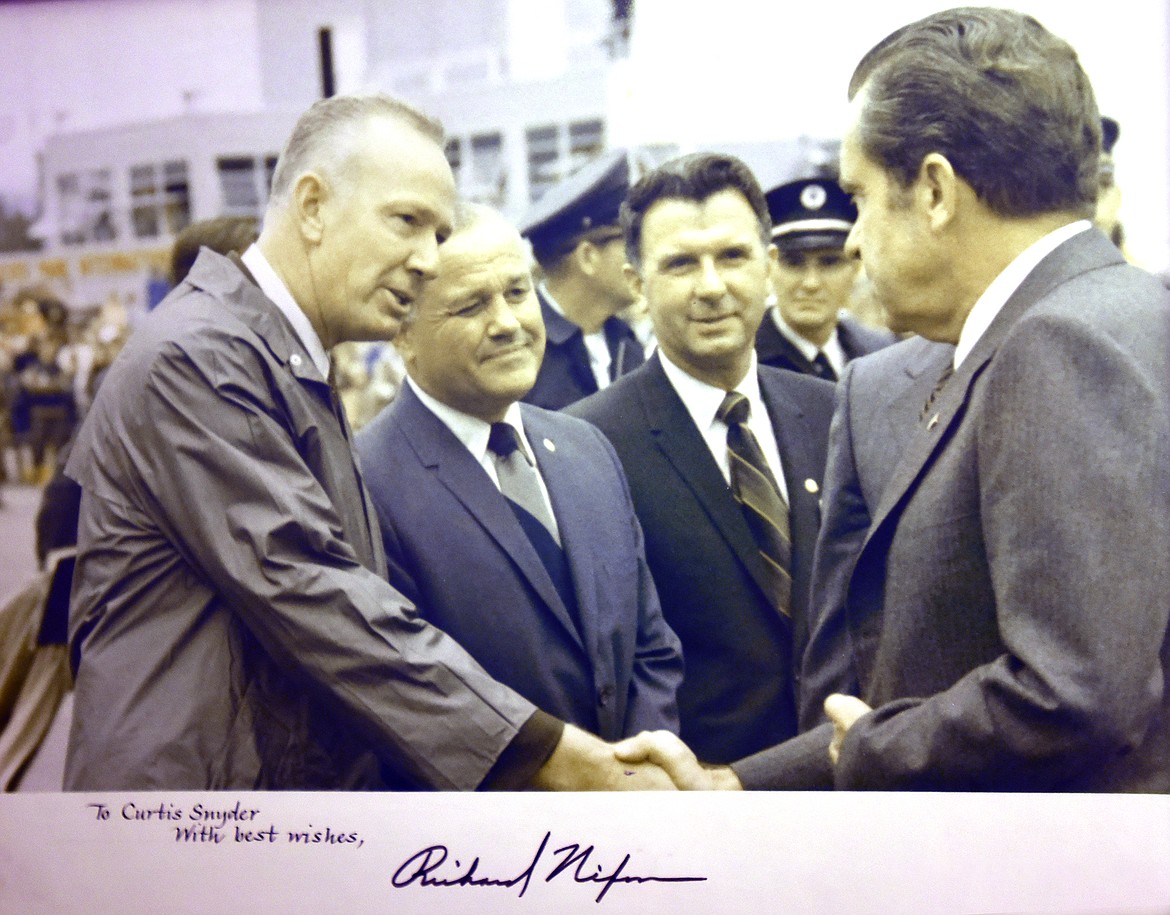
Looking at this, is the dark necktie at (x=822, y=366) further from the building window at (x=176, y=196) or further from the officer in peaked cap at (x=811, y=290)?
the building window at (x=176, y=196)

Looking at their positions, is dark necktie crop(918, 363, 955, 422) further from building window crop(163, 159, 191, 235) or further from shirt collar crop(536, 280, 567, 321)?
building window crop(163, 159, 191, 235)

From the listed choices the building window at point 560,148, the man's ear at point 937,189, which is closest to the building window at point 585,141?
the building window at point 560,148

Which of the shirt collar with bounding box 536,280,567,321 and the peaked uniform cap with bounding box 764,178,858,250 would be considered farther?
the shirt collar with bounding box 536,280,567,321

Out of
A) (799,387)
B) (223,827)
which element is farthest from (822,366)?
(223,827)

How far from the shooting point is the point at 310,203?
243 centimetres

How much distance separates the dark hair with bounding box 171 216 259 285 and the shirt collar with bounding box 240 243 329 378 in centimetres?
7

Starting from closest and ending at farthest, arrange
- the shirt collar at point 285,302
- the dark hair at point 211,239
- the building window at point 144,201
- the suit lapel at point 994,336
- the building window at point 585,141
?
the suit lapel at point 994,336
the shirt collar at point 285,302
the dark hair at point 211,239
the building window at point 585,141
the building window at point 144,201

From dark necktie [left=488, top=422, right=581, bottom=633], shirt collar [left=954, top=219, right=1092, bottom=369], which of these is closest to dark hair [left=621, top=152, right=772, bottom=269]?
dark necktie [left=488, top=422, right=581, bottom=633]

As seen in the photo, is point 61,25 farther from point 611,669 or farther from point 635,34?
point 611,669

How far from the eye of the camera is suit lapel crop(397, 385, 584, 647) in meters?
2.47

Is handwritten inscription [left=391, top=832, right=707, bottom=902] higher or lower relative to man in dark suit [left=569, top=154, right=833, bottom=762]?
lower

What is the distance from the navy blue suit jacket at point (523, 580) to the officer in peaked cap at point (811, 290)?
0.45 m

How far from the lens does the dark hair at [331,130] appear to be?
2461mm

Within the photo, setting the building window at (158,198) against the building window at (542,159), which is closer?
the building window at (542,159)
